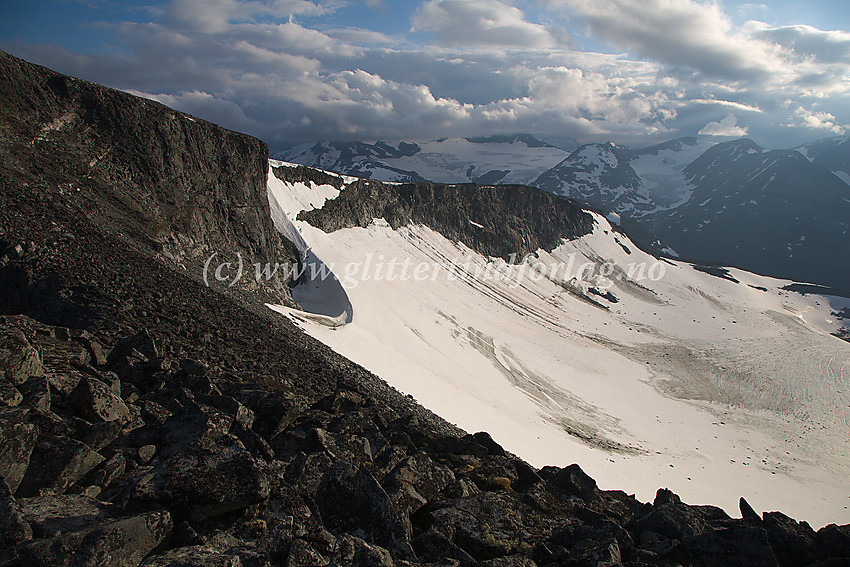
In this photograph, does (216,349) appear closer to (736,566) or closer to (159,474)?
(159,474)

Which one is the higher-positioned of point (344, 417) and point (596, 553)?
point (596, 553)

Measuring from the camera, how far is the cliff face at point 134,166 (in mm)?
26516

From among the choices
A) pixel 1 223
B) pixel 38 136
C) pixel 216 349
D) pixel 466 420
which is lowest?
pixel 466 420

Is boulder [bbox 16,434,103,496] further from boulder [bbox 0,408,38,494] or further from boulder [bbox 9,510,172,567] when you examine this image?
boulder [bbox 9,510,172,567]

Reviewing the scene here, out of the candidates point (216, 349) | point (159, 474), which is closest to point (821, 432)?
point (216, 349)

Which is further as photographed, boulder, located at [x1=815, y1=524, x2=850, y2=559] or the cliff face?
the cliff face

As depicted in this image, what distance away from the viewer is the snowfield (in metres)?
30.0

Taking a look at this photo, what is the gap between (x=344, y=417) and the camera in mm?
10461

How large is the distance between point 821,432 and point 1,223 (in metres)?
64.3

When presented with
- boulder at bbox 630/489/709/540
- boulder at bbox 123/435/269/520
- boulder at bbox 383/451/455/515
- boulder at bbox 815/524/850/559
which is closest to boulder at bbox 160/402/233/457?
boulder at bbox 123/435/269/520

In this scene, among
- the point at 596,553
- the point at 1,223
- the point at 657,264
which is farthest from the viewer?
the point at 657,264

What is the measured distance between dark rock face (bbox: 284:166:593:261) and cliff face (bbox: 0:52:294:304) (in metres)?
11.3

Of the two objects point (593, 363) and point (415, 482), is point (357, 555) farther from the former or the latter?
point (593, 363)

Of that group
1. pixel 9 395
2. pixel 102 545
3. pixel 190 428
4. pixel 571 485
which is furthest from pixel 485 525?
pixel 9 395
